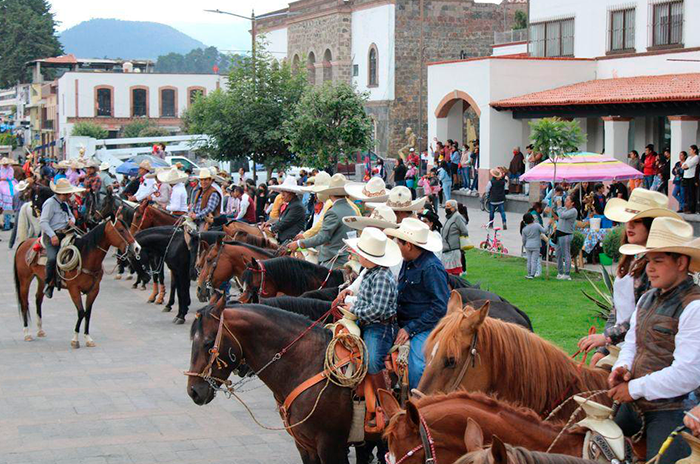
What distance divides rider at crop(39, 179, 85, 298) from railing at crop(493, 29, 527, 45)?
32.3m

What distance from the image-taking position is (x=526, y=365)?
5.79m

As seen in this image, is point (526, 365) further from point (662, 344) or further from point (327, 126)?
point (327, 126)

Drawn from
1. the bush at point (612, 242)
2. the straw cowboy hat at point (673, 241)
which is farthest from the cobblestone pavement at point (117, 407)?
the bush at point (612, 242)

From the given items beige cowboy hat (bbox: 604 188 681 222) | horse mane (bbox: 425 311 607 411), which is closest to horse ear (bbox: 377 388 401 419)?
horse mane (bbox: 425 311 607 411)

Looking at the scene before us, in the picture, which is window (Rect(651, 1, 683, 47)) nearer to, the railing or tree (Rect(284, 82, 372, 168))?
tree (Rect(284, 82, 372, 168))

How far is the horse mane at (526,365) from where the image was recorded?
5777mm

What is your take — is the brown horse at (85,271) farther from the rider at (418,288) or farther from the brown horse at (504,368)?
the brown horse at (504,368)

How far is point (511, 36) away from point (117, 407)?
3721 cm

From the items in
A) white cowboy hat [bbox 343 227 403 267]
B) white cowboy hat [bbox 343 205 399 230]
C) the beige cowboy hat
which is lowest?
white cowboy hat [bbox 343 227 403 267]

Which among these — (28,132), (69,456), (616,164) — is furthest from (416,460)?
(28,132)

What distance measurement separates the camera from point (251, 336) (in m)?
7.66

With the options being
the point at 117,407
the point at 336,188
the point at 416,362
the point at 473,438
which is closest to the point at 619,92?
the point at 336,188

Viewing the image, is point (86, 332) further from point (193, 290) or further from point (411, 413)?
point (411, 413)

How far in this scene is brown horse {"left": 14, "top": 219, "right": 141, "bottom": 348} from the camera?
14844mm
